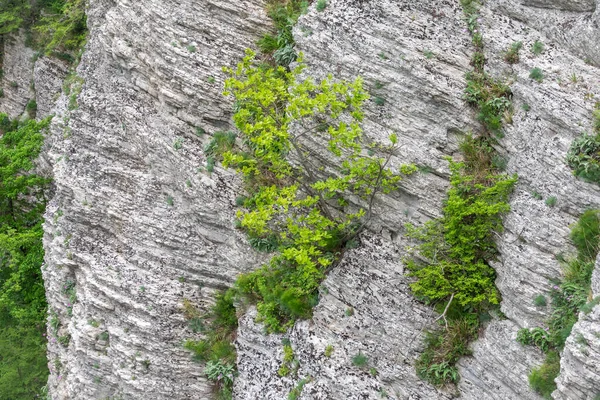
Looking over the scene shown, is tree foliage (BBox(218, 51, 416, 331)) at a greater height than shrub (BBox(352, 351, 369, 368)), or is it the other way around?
tree foliage (BBox(218, 51, 416, 331))

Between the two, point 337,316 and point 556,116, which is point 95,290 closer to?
point 337,316

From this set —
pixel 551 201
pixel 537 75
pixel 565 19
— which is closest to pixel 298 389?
pixel 551 201

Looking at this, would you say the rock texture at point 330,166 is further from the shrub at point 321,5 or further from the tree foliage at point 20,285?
the tree foliage at point 20,285

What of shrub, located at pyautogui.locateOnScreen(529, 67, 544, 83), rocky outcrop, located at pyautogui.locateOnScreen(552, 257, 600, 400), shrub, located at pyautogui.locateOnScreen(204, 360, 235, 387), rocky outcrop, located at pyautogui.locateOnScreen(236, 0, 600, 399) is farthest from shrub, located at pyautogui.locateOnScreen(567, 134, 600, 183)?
shrub, located at pyautogui.locateOnScreen(204, 360, 235, 387)

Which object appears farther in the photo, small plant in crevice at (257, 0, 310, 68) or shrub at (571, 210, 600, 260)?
small plant in crevice at (257, 0, 310, 68)

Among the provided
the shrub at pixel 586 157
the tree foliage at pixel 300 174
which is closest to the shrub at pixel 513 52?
the shrub at pixel 586 157

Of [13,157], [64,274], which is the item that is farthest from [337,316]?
[13,157]

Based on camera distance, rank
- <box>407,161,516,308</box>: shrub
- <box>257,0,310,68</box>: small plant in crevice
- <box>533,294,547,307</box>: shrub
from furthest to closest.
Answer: <box>257,0,310,68</box>: small plant in crevice
<box>407,161,516,308</box>: shrub
<box>533,294,547,307</box>: shrub

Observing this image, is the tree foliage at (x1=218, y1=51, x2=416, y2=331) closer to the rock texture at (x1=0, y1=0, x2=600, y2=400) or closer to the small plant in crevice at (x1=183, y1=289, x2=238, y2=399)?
the rock texture at (x1=0, y1=0, x2=600, y2=400)
